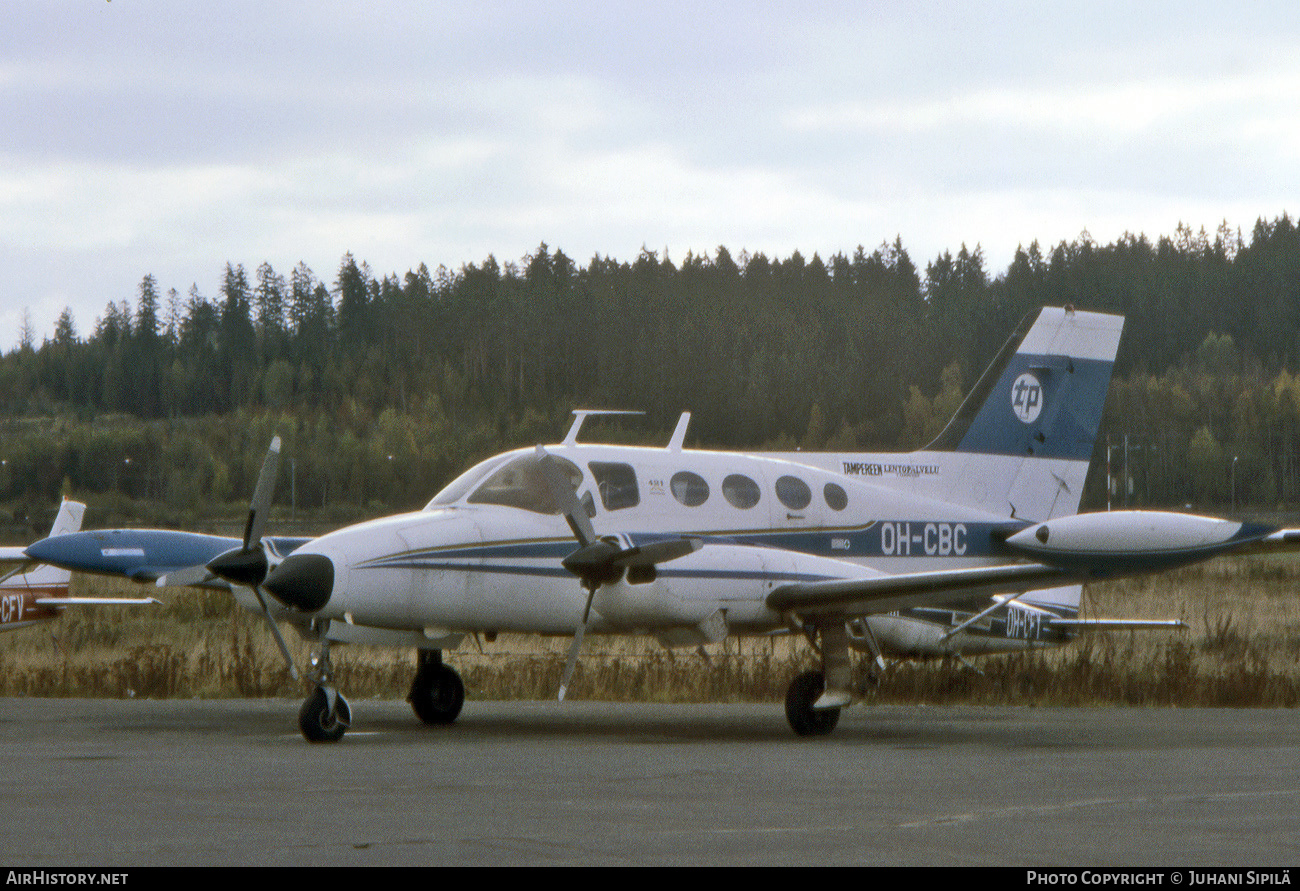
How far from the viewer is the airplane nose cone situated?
12.6 metres

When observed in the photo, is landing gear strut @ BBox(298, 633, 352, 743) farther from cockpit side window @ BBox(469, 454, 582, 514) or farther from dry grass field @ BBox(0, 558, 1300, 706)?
dry grass field @ BBox(0, 558, 1300, 706)

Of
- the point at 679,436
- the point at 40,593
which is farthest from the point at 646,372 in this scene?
the point at 679,436

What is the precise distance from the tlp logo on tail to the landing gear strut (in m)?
9.37

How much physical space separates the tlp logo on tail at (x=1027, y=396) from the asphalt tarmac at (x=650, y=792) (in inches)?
162

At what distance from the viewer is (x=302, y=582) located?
12.6m

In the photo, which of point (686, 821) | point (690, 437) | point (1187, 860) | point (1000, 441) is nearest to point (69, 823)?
point (686, 821)

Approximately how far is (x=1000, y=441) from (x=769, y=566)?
507cm

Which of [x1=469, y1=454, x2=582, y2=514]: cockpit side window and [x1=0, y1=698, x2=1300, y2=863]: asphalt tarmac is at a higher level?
[x1=469, y1=454, x2=582, y2=514]: cockpit side window

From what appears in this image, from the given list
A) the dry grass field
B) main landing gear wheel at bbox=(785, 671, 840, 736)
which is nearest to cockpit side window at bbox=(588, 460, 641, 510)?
the dry grass field

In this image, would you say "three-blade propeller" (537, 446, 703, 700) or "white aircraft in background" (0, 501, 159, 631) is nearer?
"three-blade propeller" (537, 446, 703, 700)

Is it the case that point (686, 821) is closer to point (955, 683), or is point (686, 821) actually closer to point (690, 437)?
point (955, 683)

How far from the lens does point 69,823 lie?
810 centimetres

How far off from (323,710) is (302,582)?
4.04ft

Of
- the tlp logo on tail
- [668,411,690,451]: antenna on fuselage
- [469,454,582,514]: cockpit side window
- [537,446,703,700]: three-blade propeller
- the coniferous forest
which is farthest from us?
the coniferous forest
